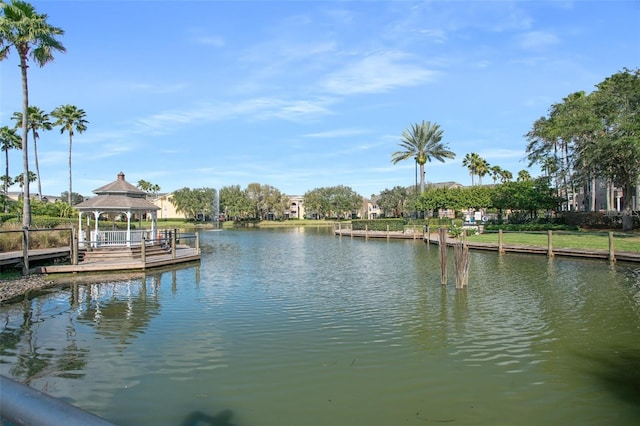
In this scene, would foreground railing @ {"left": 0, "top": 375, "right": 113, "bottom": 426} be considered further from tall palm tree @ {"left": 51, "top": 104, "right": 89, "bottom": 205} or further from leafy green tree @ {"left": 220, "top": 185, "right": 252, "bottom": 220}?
leafy green tree @ {"left": 220, "top": 185, "right": 252, "bottom": 220}

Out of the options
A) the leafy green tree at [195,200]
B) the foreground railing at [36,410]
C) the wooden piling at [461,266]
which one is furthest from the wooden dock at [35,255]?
the leafy green tree at [195,200]

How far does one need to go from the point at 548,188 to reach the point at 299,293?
4051 centimetres

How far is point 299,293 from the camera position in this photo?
55.1 ft

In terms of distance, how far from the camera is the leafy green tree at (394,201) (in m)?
106

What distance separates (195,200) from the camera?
103000 mm

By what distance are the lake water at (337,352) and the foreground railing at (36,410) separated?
5.86m

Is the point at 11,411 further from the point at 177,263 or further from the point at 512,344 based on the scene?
the point at 177,263

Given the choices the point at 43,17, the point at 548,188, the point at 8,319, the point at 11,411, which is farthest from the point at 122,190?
the point at 548,188

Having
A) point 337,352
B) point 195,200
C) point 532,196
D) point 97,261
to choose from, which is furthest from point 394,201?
point 337,352

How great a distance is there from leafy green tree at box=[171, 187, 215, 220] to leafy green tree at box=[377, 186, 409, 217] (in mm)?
40153

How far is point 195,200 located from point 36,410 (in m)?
105

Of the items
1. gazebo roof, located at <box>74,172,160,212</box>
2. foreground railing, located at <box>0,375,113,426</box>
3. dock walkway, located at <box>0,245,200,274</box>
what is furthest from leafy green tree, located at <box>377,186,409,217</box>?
foreground railing, located at <box>0,375,113,426</box>

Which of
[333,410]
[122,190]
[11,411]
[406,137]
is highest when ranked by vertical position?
[406,137]

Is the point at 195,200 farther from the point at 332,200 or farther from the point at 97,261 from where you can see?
the point at 97,261
